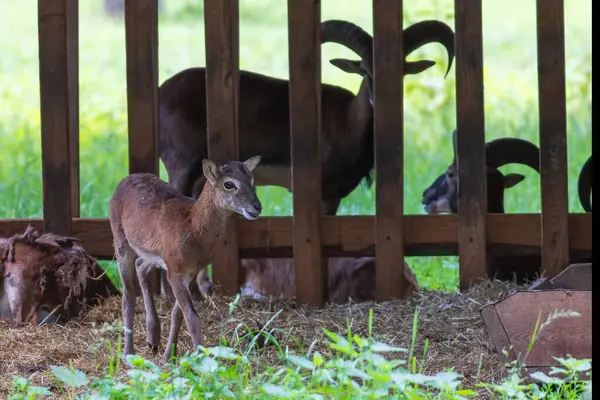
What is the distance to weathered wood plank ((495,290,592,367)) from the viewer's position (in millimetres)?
5496

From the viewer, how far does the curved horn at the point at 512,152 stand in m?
9.45

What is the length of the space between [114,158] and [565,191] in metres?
6.52

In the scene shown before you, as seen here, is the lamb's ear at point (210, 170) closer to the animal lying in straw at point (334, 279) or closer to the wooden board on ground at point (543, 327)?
the wooden board on ground at point (543, 327)

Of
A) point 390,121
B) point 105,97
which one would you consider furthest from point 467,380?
point 105,97

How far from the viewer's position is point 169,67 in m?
16.8

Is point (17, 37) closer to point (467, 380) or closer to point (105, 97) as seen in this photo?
point (105, 97)

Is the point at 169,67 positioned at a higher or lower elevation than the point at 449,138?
higher

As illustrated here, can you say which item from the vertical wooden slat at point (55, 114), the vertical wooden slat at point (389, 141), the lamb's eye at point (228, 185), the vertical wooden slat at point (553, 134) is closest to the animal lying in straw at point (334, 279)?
the vertical wooden slat at point (389, 141)

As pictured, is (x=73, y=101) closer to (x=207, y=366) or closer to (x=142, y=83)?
(x=142, y=83)

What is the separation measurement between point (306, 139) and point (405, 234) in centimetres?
96

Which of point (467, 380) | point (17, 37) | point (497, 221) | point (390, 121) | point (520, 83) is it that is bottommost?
→ point (467, 380)

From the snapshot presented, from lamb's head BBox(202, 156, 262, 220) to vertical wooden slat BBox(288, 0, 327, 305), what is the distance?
1315mm

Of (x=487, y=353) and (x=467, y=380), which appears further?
(x=487, y=353)

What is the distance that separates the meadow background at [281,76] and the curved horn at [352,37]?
157 centimetres
